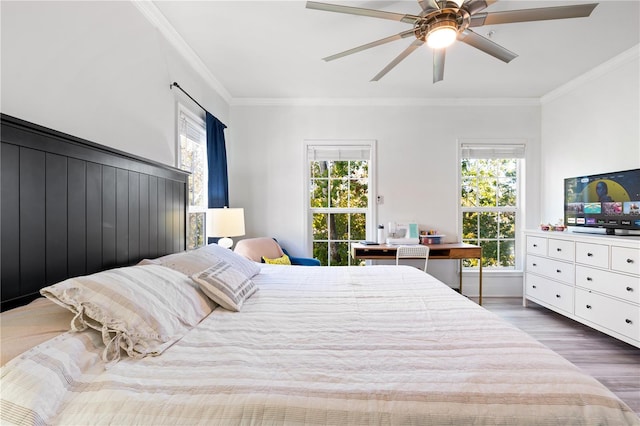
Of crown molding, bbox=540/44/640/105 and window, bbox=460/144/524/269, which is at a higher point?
crown molding, bbox=540/44/640/105

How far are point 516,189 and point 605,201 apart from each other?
1241 mm

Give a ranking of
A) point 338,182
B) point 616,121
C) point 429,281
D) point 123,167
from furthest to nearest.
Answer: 1. point 338,182
2. point 616,121
3. point 429,281
4. point 123,167

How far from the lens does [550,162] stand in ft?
12.9

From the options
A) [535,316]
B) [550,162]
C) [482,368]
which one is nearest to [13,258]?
[482,368]

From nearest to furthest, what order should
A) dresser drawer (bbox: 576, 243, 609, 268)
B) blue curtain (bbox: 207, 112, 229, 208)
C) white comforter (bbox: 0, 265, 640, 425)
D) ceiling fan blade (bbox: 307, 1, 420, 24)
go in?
white comforter (bbox: 0, 265, 640, 425)
ceiling fan blade (bbox: 307, 1, 420, 24)
dresser drawer (bbox: 576, 243, 609, 268)
blue curtain (bbox: 207, 112, 229, 208)

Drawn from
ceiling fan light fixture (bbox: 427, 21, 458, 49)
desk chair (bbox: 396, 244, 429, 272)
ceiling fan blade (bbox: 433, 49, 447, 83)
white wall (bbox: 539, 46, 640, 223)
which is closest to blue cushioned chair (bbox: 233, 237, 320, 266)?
desk chair (bbox: 396, 244, 429, 272)

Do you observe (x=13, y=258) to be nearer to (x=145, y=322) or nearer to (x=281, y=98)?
(x=145, y=322)

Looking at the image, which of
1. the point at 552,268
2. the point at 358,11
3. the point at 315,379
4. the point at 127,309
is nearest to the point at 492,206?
the point at 552,268

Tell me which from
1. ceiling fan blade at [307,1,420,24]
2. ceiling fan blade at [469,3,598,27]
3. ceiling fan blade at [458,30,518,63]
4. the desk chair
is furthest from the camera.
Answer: the desk chair

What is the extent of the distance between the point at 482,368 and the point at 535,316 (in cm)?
317

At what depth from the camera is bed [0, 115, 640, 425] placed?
792 millimetres

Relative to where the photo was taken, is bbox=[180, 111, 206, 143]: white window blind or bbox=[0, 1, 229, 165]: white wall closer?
bbox=[0, 1, 229, 165]: white wall

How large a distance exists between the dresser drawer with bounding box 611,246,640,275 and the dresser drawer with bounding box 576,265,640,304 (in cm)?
6

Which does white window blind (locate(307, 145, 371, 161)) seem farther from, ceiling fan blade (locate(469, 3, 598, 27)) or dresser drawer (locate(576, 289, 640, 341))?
dresser drawer (locate(576, 289, 640, 341))
